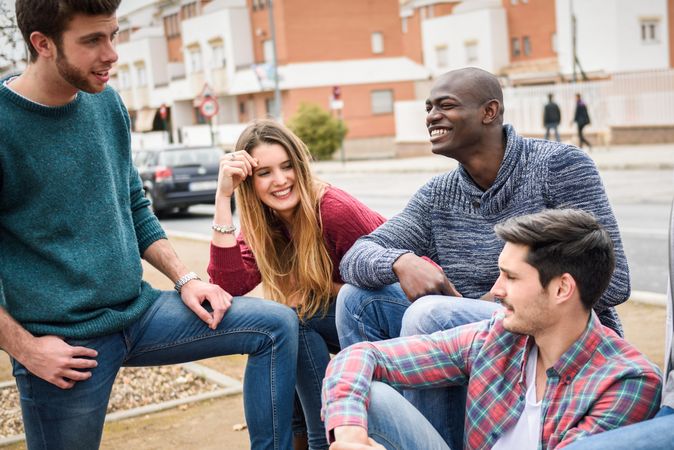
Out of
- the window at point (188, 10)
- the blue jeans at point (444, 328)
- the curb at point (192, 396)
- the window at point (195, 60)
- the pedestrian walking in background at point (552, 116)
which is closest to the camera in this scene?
the blue jeans at point (444, 328)

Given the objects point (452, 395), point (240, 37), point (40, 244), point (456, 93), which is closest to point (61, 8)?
point (40, 244)

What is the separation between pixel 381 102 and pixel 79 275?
46734mm

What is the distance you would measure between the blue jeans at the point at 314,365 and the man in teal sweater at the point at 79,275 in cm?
61

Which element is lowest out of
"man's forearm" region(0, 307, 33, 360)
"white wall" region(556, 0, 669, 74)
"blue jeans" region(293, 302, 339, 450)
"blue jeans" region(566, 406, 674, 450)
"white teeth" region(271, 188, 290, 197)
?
"blue jeans" region(293, 302, 339, 450)

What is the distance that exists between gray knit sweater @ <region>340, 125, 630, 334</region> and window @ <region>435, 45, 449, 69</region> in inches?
1993

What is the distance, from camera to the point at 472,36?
52188 millimetres

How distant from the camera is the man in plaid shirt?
100 inches

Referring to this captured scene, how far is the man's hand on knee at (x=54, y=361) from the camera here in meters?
3.03

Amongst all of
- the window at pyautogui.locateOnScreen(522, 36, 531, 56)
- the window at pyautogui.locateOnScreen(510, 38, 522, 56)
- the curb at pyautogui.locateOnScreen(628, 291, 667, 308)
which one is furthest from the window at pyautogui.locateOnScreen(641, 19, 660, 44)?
the curb at pyautogui.locateOnScreen(628, 291, 667, 308)

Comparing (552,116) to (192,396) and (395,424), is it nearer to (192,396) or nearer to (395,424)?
(192,396)

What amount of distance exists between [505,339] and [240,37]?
50.2 metres

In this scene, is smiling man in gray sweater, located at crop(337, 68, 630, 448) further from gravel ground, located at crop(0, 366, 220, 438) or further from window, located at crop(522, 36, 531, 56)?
window, located at crop(522, 36, 531, 56)

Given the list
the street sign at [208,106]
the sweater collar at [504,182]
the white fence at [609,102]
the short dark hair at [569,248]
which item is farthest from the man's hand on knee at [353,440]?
the white fence at [609,102]

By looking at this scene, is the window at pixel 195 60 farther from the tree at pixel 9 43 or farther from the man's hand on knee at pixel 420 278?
the man's hand on knee at pixel 420 278
